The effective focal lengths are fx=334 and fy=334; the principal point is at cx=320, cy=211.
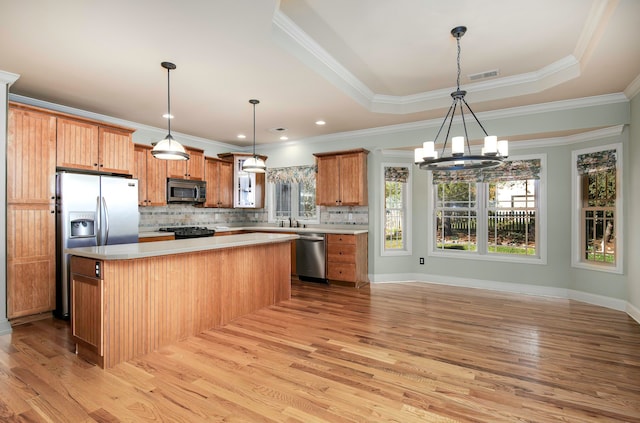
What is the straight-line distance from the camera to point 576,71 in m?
3.58

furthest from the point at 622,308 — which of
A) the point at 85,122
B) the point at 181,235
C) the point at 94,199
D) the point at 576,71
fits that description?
the point at 85,122

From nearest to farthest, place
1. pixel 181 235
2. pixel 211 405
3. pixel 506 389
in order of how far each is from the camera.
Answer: pixel 211 405
pixel 506 389
pixel 181 235

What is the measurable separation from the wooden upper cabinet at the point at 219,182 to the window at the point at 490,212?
392cm

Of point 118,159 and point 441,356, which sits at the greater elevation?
point 118,159

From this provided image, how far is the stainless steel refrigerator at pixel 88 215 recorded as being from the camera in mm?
3877

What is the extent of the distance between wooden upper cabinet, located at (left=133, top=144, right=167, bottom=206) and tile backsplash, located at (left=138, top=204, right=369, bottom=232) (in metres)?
0.38

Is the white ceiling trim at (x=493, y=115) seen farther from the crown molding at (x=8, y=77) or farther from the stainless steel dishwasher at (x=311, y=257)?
the crown molding at (x=8, y=77)

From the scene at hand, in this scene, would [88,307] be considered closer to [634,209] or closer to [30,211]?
[30,211]

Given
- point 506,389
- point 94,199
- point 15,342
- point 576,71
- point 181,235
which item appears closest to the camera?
point 506,389

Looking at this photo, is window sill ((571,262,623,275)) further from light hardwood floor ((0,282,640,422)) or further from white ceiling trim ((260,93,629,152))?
white ceiling trim ((260,93,629,152))

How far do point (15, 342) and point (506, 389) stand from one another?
4.24 meters

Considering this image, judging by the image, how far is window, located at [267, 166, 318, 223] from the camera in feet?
21.7

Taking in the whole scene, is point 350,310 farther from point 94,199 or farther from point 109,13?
point 109,13

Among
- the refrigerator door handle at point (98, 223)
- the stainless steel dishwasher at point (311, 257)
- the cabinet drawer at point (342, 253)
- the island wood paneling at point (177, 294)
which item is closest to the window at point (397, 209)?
the cabinet drawer at point (342, 253)
